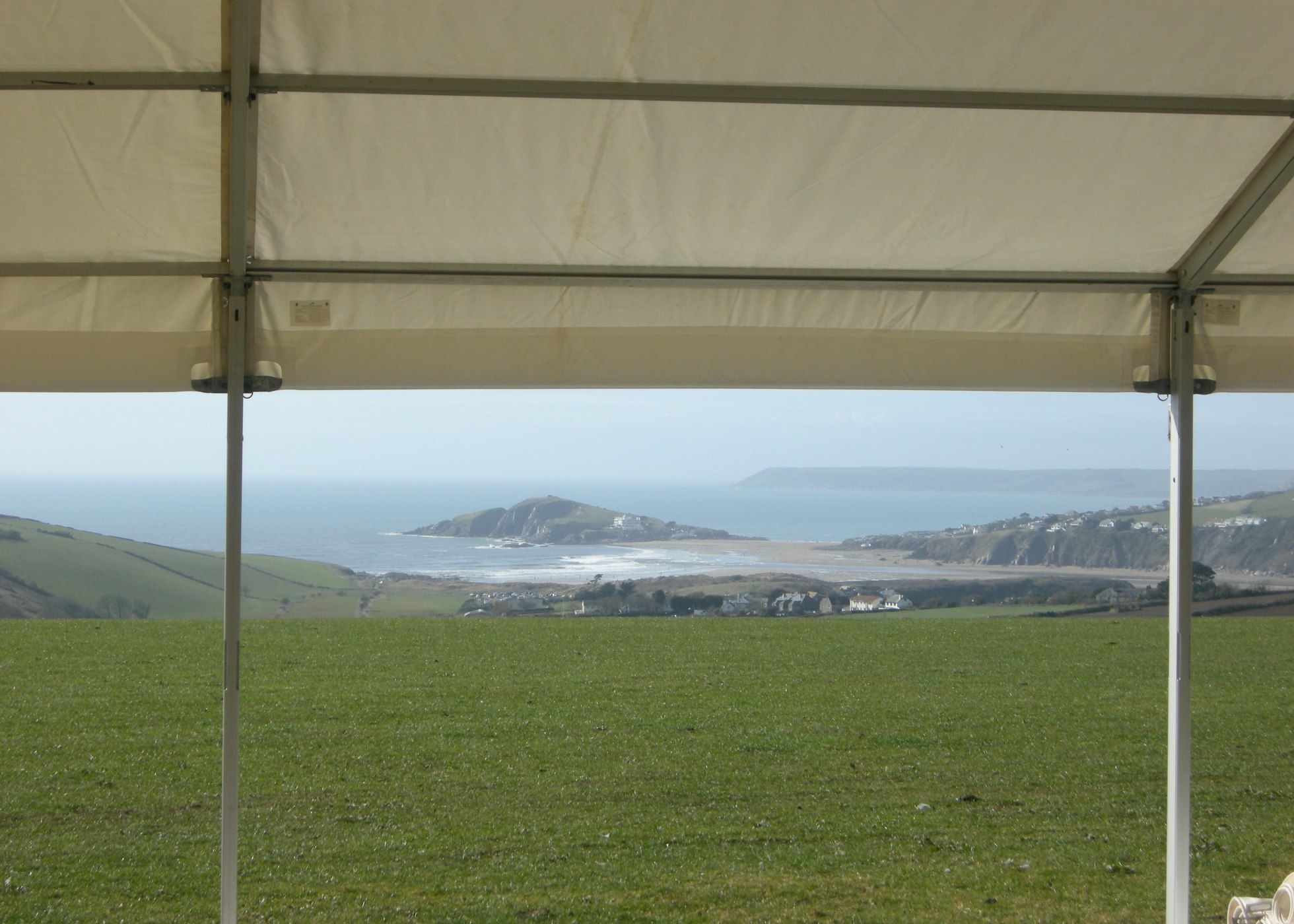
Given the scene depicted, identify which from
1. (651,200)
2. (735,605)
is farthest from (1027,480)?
(651,200)

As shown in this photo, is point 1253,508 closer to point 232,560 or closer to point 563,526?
point 563,526

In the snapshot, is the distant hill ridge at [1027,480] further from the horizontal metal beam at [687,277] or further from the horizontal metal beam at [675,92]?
the horizontal metal beam at [675,92]

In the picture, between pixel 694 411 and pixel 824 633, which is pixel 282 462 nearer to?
pixel 694 411

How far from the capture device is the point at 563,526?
19422mm

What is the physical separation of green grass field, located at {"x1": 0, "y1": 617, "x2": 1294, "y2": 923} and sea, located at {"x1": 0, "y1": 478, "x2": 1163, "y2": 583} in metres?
4.45

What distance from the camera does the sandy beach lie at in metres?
15.2

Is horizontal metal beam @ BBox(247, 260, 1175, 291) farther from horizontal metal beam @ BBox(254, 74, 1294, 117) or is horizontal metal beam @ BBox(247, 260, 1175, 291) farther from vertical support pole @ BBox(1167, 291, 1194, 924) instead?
horizontal metal beam @ BBox(254, 74, 1294, 117)

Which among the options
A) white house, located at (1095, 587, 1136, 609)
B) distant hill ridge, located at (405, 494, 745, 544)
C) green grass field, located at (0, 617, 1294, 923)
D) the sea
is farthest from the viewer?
distant hill ridge, located at (405, 494, 745, 544)

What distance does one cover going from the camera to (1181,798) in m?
2.16

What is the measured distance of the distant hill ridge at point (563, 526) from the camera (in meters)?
19.2

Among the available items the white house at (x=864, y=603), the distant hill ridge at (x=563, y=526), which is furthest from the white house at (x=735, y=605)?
the distant hill ridge at (x=563, y=526)

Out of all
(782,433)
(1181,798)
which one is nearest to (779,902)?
(1181,798)

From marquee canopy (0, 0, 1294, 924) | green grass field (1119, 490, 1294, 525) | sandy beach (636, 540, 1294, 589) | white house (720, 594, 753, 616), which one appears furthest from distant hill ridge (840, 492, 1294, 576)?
marquee canopy (0, 0, 1294, 924)

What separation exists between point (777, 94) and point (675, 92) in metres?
0.18
